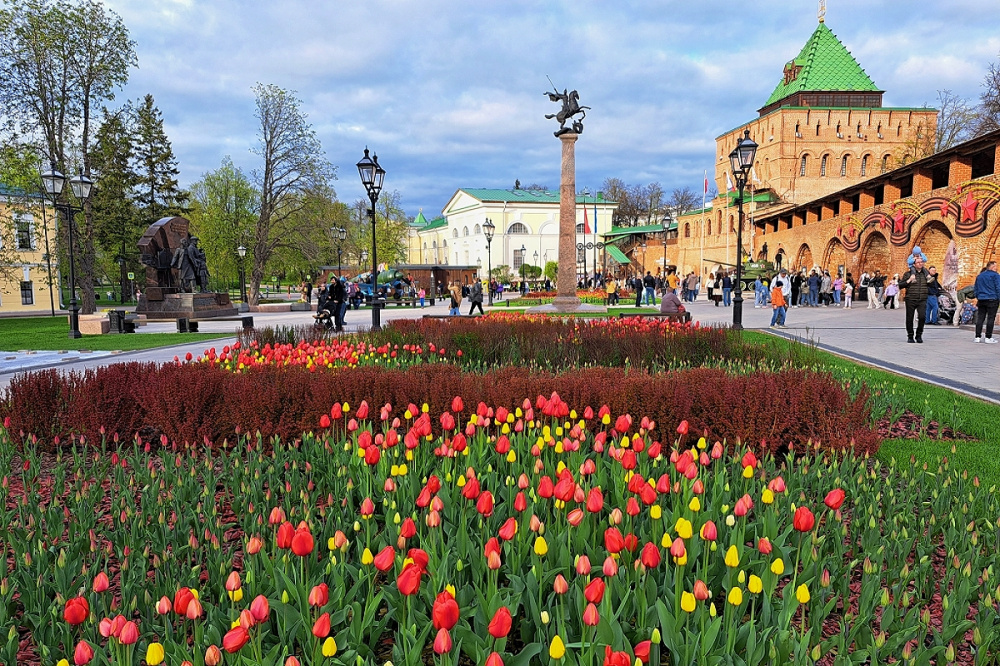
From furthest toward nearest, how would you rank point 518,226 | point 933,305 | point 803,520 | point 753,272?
1. point 518,226
2. point 753,272
3. point 933,305
4. point 803,520

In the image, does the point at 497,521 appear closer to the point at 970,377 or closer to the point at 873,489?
the point at 873,489

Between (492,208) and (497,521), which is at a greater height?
(492,208)

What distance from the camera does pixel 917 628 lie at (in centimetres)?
230

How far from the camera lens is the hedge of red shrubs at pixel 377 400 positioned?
5035 millimetres

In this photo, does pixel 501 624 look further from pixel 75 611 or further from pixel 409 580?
pixel 75 611

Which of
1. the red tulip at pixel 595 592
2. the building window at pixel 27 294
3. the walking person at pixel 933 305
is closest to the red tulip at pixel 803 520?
Result: the red tulip at pixel 595 592

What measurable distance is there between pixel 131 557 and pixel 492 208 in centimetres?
8160

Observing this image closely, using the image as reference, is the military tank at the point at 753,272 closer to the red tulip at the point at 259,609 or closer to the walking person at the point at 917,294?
the walking person at the point at 917,294

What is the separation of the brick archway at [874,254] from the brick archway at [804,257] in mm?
7391

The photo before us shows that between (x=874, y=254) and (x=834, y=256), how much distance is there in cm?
427

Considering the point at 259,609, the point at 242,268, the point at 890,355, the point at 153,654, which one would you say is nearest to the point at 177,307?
the point at 242,268

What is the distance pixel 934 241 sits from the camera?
27.5m

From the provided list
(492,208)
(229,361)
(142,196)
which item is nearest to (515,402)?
(229,361)

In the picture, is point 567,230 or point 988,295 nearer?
point 988,295
